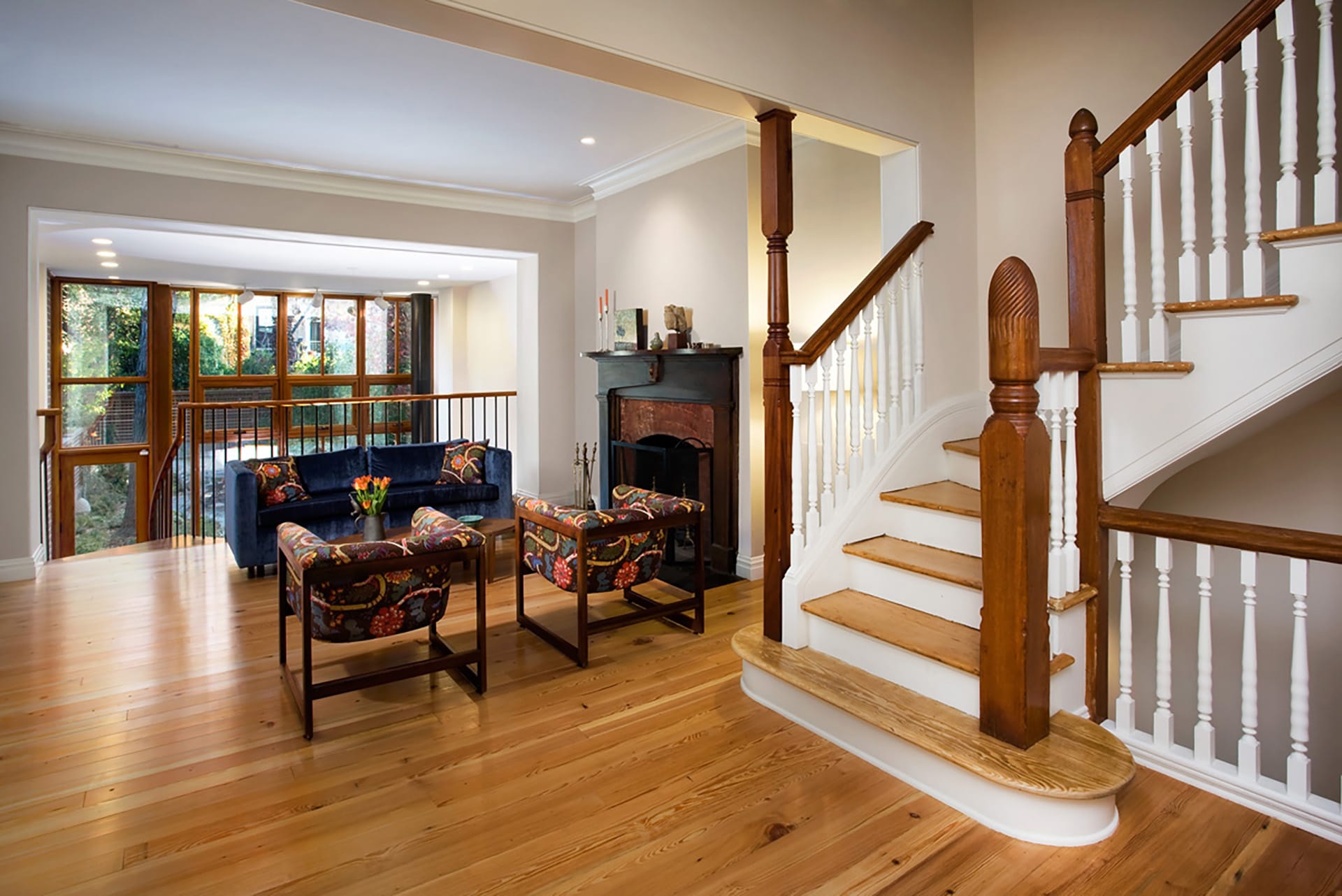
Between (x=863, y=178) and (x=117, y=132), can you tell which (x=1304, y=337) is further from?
(x=117, y=132)

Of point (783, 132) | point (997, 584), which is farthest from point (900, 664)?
point (783, 132)

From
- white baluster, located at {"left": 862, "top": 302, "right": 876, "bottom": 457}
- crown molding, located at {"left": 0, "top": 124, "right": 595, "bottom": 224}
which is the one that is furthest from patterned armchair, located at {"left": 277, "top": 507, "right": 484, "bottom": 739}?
crown molding, located at {"left": 0, "top": 124, "right": 595, "bottom": 224}

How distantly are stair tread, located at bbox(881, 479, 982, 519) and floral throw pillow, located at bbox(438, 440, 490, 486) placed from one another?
371cm

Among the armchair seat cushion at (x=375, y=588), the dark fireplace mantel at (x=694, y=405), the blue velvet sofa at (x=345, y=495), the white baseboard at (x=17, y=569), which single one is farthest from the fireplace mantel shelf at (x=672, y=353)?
the white baseboard at (x=17, y=569)

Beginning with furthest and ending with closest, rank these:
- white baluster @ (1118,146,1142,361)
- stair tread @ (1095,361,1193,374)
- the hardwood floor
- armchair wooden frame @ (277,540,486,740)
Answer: armchair wooden frame @ (277,540,486,740) < white baluster @ (1118,146,1142,361) < stair tread @ (1095,361,1193,374) < the hardwood floor

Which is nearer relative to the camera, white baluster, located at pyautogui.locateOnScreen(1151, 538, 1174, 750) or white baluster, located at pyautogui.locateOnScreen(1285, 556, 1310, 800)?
white baluster, located at pyautogui.locateOnScreen(1285, 556, 1310, 800)

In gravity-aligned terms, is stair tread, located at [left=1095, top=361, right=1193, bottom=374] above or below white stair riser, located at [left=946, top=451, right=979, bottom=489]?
above

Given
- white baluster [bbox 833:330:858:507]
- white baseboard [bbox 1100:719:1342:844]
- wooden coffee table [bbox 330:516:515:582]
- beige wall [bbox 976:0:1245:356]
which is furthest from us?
wooden coffee table [bbox 330:516:515:582]

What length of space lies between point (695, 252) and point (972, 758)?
3.85m

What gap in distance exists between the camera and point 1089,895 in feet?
6.18

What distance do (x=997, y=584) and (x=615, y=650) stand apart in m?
1.96

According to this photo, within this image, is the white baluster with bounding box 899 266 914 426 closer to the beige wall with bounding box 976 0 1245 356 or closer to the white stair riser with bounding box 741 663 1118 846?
the beige wall with bounding box 976 0 1245 356

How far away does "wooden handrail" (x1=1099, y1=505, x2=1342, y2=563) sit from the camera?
1.99m

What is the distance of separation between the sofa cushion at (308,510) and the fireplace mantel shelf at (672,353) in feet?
7.23
